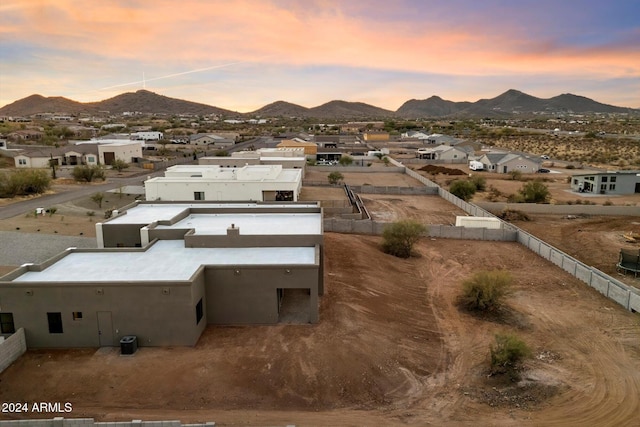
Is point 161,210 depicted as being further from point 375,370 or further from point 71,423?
point 71,423

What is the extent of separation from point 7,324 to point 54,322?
1.70 m

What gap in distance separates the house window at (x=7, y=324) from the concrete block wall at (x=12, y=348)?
599 mm

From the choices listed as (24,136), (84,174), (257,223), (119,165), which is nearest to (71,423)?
(257,223)

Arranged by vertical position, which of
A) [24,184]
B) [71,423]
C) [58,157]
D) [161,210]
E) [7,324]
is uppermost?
[58,157]

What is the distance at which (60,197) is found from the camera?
47406 millimetres

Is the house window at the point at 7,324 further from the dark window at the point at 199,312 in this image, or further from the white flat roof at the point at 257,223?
the white flat roof at the point at 257,223

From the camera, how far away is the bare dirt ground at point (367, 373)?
45.5ft

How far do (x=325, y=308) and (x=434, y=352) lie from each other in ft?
16.1

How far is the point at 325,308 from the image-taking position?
20500 mm

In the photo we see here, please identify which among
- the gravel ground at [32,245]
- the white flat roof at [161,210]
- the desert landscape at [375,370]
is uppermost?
the white flat roof at [161,210]

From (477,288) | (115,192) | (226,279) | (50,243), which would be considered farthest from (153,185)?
(477,288)

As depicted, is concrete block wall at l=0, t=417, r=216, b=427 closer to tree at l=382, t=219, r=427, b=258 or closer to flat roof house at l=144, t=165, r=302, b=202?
tree at l=382, t=219, r=427, b=258

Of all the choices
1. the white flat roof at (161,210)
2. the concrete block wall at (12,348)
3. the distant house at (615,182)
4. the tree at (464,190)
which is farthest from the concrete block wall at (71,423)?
the distant house at (615,182)

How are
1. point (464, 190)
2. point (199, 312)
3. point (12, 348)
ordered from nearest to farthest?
point (12, 348) → point (199, 312) → point (464, 190)
